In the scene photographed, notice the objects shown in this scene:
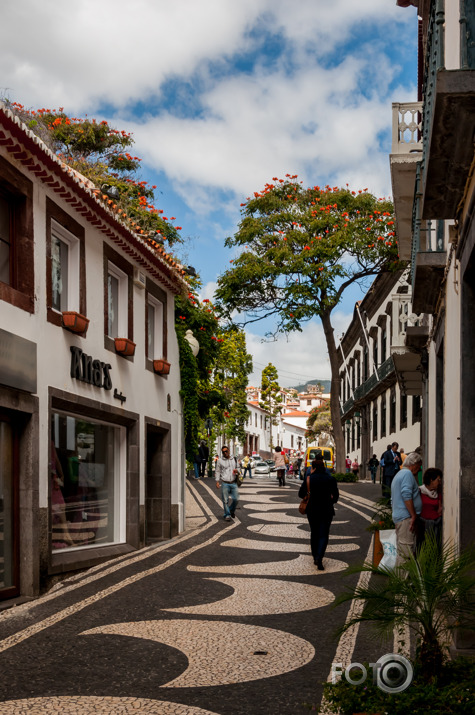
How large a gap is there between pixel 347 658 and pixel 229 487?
464 inches

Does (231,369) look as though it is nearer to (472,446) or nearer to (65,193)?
(65,193)

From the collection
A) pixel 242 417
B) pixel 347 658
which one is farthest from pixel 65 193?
pixel 242 417

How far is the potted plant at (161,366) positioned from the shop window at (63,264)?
3870 millimetres

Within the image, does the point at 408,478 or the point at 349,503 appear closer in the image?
the point at 408,478

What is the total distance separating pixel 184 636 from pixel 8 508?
125 inches

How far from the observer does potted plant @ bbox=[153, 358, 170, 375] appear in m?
16.1

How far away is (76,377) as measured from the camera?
1189 centimetres

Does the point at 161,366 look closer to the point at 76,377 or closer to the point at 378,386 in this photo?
the point at 76,377

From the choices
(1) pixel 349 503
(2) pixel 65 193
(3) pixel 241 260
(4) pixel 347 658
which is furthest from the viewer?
(3) pixel 241 260

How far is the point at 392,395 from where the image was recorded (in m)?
37.4

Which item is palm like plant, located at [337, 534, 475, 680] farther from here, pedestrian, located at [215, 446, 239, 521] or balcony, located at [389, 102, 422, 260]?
pedestrian, located at [215, 446, 239, 521]

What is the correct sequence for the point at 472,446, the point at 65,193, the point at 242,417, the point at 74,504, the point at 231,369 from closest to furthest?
the point at 472,446
the point at 65,193
the point at 74,504
the point at 231,369
the point at 242,417

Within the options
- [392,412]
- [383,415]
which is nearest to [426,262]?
[392,412]

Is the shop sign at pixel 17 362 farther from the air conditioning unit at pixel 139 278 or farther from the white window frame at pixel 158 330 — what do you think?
the white window frame at pixel 158 330
